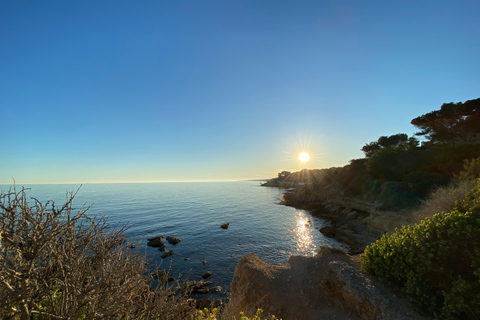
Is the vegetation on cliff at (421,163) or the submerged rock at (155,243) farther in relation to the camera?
the submerged rock at (155,243)

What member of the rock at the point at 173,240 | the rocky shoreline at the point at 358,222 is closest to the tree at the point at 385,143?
the rocky shoreline at the point at 358,222

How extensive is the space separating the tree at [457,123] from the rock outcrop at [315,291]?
4307 cm

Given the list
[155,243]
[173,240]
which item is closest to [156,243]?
[155,243]

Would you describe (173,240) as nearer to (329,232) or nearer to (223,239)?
(223,239)

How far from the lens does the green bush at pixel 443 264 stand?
594 cm

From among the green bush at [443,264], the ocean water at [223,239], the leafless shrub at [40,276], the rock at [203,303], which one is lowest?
the ocean water at [223,239]

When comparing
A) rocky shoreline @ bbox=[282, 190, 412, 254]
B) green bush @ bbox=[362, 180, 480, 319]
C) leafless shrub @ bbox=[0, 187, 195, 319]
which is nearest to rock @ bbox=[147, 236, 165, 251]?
rocky shoreline @ bbox=[282, 190, 412, 254]

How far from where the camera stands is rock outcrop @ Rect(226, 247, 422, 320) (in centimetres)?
749

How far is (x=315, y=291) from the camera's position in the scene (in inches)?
378

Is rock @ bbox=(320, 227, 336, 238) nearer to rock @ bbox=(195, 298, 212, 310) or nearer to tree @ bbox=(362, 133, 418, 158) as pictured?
rock @ bbox=(195, 298, 212, 310)

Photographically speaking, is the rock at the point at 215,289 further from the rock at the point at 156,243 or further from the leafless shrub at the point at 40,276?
the leafless shrub at the point at 40,276

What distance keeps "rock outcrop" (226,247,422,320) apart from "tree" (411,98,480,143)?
43066mm

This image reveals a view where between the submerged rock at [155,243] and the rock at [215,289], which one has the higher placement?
the submerged rock at [155,243]

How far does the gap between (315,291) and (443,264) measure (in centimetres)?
517
